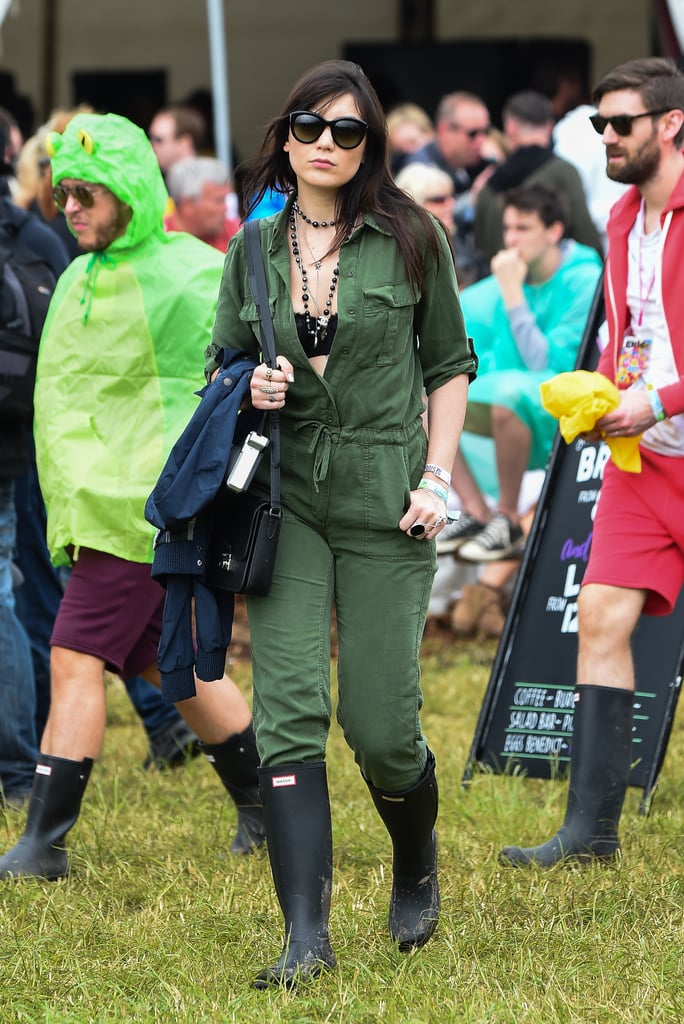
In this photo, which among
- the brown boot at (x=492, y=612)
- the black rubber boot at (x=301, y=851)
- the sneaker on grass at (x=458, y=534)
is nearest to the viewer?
the black rubber boot at (x=301, y=851)

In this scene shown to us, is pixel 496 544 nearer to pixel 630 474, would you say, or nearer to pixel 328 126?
pixel 630 474

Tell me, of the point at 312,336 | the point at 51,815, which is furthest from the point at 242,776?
the point at 312,336

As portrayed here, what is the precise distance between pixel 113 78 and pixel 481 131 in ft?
24.4

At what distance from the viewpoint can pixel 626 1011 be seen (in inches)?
133

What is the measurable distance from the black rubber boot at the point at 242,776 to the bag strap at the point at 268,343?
148cm

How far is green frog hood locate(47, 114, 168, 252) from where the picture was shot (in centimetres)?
479

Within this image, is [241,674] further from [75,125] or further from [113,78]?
[113,78]

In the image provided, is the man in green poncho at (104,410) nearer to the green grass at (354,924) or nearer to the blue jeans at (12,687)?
the green grass at (354,924)

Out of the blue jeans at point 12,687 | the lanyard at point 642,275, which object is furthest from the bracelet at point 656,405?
the blue jeans at point 12,687

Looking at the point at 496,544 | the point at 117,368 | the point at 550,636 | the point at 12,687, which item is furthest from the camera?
the point at 496,544

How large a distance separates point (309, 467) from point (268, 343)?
0.29 m

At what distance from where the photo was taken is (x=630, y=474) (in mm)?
4801

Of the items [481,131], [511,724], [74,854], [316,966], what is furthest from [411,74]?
[316,966]

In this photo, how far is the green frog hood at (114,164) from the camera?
15.7ft
